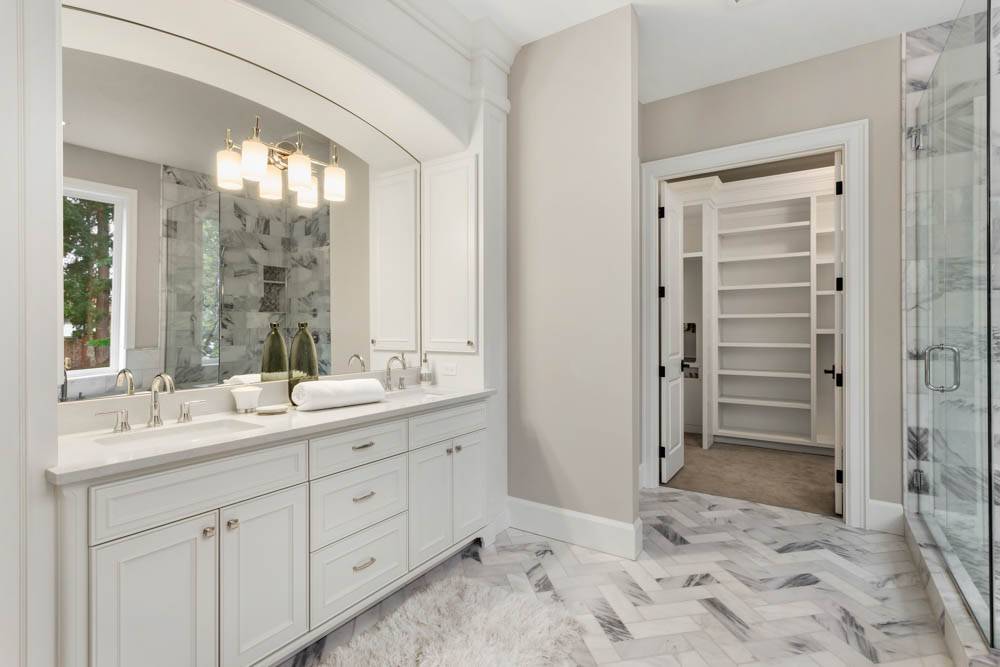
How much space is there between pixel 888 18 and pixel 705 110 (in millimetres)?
1018

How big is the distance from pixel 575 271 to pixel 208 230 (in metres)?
1.79

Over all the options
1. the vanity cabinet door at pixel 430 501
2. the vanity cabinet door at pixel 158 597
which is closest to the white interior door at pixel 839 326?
the vanity cabinet door at pixel 430 501

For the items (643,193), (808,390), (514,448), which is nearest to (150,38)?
(514,448)

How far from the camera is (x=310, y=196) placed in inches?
95.2

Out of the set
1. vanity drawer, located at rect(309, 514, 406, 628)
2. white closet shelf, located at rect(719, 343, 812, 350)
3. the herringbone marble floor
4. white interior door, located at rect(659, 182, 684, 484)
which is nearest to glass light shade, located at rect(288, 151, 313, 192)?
vanity drawer, located at rect(309, 514, 406, 628)

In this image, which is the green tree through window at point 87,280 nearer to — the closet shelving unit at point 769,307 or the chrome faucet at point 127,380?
the chrome faucet at point 127,380

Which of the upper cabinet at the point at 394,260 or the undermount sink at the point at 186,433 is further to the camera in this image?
the upper cabinet at the point at 394,260

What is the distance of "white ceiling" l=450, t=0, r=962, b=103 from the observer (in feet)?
8.63

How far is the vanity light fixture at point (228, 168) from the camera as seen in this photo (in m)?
2.09

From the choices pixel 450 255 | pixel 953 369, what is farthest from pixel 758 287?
pixel 450 255

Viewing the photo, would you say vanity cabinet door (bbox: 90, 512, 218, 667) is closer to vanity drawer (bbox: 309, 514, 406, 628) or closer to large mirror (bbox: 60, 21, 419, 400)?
vanity drawer (bbox: 309, 514, 406, 628)

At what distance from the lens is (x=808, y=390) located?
4855 millimetres

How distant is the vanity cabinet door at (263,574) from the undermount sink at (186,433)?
277 mm

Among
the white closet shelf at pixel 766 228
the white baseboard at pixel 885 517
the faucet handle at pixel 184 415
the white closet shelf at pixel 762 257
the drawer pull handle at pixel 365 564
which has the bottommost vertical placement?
the white baseboard at pixel 885 517
